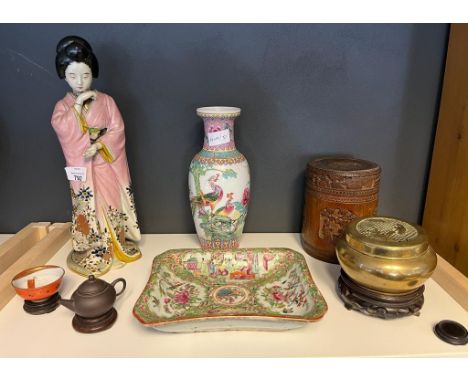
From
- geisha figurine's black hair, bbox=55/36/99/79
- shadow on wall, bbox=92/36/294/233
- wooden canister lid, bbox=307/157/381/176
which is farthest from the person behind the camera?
shadow on wall, bbox=92/36/294/233

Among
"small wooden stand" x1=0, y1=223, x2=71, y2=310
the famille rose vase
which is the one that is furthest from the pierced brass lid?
"small wooden stand" x1=0, y1=223, x2=71, y2=310

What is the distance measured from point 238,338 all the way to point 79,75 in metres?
0.69

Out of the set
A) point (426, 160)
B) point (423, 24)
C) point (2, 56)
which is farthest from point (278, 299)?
point (2, 56)

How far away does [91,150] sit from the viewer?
0.89m

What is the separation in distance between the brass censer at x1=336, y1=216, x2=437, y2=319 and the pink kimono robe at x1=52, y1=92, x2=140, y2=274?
1.92 ft

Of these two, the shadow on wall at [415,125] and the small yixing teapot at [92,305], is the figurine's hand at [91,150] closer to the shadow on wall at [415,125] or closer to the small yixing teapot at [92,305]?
the small yixing teapot at [92,305]

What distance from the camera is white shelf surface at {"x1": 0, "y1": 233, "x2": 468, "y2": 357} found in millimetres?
712

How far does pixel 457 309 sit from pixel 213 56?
906 millimetres

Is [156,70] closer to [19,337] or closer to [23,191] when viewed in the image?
[23,191]

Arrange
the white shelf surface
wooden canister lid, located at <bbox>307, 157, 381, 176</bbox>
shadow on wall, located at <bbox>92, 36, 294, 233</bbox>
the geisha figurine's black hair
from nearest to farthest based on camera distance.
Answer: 1. the white shelf surface
2. the geisha figurine's black hair
3. wooden canister lid, located at <bbox>307, 157, 381, 176</bbox>
4. shadow on wall, located at <bbox>92, 36, 294, 233</bbox>

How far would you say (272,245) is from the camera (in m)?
1.15

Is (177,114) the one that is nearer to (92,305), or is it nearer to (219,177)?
(219,177)

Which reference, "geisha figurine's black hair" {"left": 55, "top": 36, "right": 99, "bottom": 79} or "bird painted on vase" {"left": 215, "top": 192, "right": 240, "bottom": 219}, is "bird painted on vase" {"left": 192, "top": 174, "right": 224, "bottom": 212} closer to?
"bird painted on vase" {"left": 215, "top": 192, "right": 240, "bottom": 219}

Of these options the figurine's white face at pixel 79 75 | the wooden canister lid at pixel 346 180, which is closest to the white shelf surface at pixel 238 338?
the wooden canister lid at pixel 346 180
